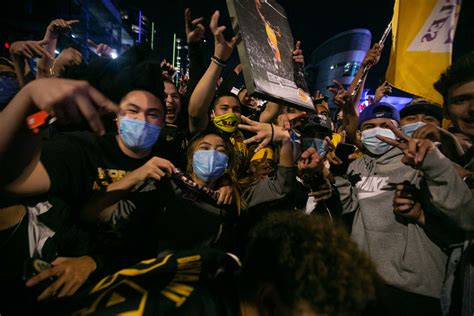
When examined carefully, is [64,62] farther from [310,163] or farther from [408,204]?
[408,204]

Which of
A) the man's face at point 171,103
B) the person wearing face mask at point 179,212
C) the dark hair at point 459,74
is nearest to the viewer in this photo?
the person wearing face mask at point 179,212

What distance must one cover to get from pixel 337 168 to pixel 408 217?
153cm

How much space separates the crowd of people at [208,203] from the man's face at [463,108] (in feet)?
0.03

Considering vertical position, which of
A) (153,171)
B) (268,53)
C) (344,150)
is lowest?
(153,171)

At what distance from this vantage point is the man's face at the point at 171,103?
3.12m

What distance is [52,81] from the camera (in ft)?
3.46

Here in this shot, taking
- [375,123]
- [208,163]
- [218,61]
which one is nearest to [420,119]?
[375,123]

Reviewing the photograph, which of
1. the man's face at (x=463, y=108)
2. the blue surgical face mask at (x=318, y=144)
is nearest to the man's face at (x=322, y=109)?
the blue surgical face mask at (x=318, y=144)

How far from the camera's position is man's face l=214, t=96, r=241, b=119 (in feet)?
9.91

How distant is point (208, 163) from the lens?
2.36 m

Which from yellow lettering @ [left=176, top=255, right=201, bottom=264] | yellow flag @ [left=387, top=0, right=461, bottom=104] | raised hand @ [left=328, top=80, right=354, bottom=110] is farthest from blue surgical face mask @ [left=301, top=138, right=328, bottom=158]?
yellow lettering @ [left=176, top=255, right=201, bottom=264]

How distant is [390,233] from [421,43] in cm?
259

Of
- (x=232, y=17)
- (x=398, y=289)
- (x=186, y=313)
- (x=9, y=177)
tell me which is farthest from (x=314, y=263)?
(x=232, y=17)

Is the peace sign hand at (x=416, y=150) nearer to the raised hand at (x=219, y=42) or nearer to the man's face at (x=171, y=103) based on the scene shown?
the raised hand at (x=219, y=42)
